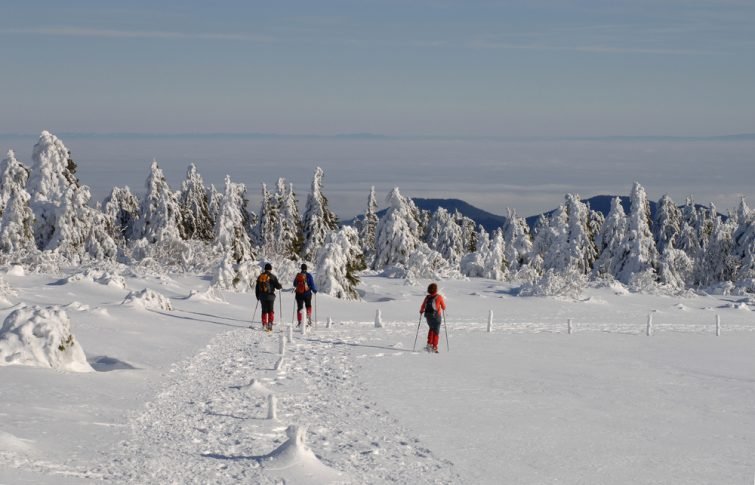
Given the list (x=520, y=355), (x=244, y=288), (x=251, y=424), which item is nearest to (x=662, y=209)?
(x=244, y=288)

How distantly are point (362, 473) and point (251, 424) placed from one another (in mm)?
2569

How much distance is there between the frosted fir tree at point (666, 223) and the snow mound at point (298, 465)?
7562 cm

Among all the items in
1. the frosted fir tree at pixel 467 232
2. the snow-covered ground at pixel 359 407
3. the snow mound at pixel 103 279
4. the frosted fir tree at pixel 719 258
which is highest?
the frosted fir tree at pixel 467 232

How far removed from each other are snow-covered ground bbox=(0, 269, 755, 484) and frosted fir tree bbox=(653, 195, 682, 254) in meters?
56.5

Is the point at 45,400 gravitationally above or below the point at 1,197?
below

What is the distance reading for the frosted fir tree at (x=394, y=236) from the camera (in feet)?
193

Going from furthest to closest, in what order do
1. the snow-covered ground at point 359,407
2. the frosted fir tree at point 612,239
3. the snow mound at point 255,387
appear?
1. the frosted fir tree at point 612,239
2. the snow mound at point 255,387
3. the snow-covered ground at point 359,407

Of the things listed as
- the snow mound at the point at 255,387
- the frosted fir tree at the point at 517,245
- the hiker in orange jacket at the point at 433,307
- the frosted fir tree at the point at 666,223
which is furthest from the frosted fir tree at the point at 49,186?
the frosted fir tree at the point at 666,223

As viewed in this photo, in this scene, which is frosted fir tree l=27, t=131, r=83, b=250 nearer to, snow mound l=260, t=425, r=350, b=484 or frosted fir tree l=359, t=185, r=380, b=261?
frosted fir tree l=359, t=185, r=380, b=261

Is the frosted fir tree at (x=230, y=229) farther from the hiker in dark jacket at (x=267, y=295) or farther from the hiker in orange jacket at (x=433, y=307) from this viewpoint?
the hiker in orange jacket at (x=433, y=307)

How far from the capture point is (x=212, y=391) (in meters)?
12.6

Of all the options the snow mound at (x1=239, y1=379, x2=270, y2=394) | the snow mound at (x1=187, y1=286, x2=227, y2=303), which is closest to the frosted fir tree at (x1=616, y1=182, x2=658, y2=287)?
the snow mound at (x1=187, y1=286, x2=227, y2=303)

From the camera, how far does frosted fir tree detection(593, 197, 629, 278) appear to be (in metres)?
59.4

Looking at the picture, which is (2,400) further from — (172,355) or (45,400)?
(172,355)
